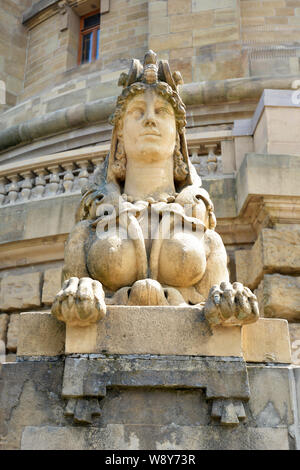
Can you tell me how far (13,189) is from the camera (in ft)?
27.1

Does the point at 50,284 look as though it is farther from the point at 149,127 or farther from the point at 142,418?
the point at 142,418

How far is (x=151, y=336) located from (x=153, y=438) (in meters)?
0.55

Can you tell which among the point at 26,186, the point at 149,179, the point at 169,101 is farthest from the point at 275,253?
the point at 26,186

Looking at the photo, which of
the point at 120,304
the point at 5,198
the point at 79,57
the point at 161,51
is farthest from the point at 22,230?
the point at 79,57

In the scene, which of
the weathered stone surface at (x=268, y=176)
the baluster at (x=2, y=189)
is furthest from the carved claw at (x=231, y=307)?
the baluster at (x=2, y=189)

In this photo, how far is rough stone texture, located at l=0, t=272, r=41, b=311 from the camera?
7.46 m

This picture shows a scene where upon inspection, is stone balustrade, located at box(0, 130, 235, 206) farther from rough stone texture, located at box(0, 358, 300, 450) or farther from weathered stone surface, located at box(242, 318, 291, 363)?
rough stone texture, located at box(0, 358, 300, 450)

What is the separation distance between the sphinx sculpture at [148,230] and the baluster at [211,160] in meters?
2.87

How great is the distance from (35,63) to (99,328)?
1386 centimetres

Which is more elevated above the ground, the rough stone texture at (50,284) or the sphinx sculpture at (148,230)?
the rough stone texture at (50,284)

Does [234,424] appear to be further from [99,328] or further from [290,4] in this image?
[290,4]

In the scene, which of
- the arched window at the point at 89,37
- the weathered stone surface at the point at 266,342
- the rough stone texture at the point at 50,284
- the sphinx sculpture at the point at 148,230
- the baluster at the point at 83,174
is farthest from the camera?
the arched window at the point at 89,37

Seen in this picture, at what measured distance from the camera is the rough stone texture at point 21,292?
7.46m

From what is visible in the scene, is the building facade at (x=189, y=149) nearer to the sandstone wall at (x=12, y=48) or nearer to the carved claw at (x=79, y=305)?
the sandstone wall at (x=12, y=48)
